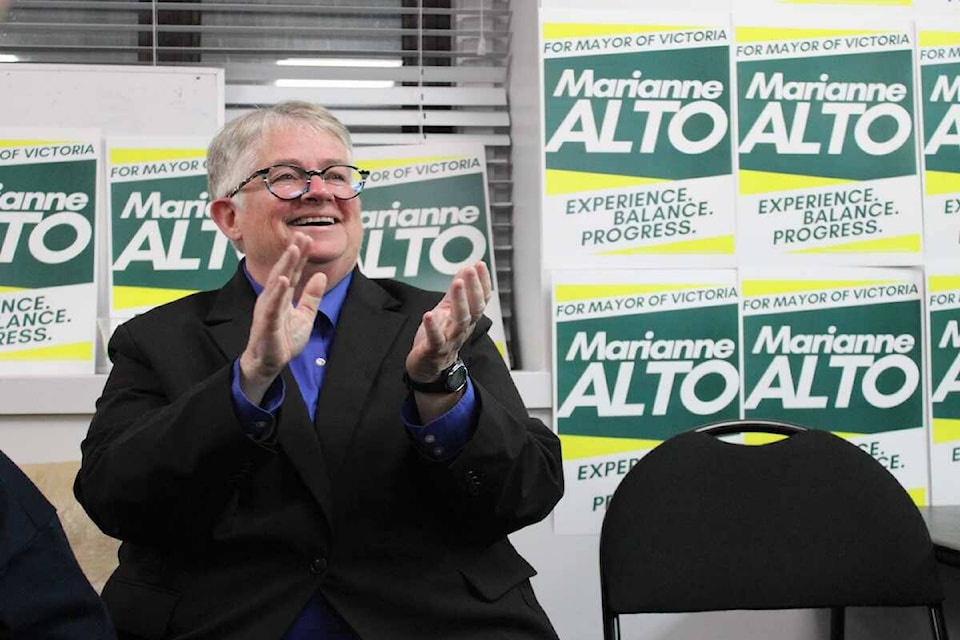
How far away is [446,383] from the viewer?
134 centimetres

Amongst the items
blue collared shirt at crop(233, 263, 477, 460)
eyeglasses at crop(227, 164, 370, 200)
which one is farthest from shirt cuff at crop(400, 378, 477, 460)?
eyeglasses at crop(227, 164, 370, 200)

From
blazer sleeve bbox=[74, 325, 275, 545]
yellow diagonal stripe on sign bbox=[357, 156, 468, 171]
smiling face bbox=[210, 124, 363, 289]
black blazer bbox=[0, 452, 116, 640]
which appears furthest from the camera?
yellow diagonal stripe on sign bbox=[357, 156, 468, 171]

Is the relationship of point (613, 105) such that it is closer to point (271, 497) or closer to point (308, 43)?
point (308, 43)

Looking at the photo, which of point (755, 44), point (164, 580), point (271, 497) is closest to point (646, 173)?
point (755, 44)

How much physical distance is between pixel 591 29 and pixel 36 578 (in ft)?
5.84

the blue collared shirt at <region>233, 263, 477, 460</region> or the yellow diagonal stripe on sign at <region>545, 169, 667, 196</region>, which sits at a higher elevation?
the yellow diagonal stripe on sign at <region>545, 169, 667, 196</region>

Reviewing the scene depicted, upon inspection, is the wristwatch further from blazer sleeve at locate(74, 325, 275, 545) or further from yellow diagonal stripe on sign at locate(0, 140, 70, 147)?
yellow diagonal stripe on sign at locate(0, 140, 70, 147)

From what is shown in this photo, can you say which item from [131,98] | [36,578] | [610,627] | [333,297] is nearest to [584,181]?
[333,297]

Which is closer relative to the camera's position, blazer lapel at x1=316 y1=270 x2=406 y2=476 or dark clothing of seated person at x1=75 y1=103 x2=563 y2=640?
dark clothing of seated person at x1=75 y1=103 x2=563 y2=640

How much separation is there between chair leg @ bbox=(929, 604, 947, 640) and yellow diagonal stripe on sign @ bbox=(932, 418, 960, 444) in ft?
1.80

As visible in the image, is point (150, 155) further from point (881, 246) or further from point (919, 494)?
point (919, 494)

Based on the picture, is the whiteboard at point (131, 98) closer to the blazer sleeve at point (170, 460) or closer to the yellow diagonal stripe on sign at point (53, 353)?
the yellow diagonal stripe on sign at point (53, 353)

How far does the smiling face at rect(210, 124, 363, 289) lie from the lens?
155 cm

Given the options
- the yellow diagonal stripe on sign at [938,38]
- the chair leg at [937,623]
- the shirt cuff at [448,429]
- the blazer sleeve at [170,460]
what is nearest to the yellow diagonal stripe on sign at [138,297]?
the blazer sleeve at [170,460]
